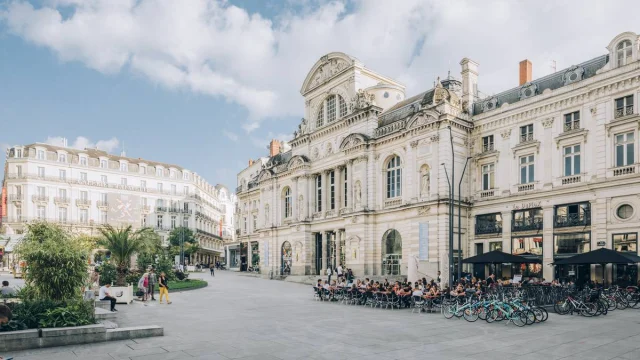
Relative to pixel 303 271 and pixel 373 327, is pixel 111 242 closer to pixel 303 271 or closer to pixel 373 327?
pixel 373 327

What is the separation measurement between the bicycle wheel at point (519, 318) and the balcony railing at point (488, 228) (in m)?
19.5

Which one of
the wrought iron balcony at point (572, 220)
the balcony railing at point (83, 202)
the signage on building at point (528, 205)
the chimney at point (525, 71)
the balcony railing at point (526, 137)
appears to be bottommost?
the wrought iron balcony at point (572, 220)

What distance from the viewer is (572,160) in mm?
31219

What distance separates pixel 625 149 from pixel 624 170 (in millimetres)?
1295

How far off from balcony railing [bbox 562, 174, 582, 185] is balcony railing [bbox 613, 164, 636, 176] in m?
2.31

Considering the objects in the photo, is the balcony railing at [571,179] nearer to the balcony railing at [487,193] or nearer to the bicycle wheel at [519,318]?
the balcony railing at [487,193]

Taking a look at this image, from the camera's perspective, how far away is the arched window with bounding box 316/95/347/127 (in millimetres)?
48281

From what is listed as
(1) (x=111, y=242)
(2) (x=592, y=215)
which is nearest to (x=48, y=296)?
(1) (x=111, y=242)

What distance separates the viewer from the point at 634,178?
27312 mm

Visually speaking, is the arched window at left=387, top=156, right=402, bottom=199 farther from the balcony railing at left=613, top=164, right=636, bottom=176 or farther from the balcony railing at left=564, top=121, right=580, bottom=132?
the balcony railing at left=613, top=164, right=636, bottom=176

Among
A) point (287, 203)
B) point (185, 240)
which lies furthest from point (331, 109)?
point (185, 240)

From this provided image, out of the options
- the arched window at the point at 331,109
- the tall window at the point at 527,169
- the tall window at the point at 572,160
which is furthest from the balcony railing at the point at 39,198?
the tall window at the point at 572,160

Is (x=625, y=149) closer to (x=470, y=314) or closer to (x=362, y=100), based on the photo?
(x=470, y=314)

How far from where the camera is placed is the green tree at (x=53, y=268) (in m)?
15.2
